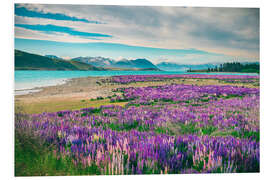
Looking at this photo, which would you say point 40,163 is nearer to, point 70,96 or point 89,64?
point 70,96

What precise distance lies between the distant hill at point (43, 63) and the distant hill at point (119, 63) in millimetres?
148

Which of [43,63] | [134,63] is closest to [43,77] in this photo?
[43,63]

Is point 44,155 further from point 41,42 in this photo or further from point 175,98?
point 175,98

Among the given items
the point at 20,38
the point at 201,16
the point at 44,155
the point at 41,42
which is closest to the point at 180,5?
the point at 201,16

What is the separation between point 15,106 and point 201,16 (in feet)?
15.9

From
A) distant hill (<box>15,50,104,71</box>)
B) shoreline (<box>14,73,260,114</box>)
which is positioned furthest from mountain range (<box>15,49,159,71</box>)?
shoreline (<box>14,73,260,114</box>)

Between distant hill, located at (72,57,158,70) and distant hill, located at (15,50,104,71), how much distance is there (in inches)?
5.8

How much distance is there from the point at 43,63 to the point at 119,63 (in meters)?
1.91

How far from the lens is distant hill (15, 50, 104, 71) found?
3869 millimetres

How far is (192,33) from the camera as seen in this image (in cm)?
468

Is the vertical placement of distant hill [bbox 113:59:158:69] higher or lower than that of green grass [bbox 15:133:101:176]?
higher

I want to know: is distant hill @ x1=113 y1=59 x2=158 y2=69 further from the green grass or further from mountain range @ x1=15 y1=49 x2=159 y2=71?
the green grass

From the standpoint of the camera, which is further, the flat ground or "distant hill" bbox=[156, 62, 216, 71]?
"distant hill" bbox=[156, 62, 216, 71]

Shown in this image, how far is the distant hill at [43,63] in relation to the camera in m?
3.87
